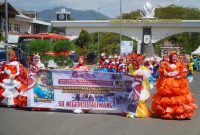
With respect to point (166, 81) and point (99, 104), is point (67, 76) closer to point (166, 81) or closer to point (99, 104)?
point (99, 104)

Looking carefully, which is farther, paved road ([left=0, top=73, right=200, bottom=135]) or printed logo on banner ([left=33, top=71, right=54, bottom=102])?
printed logo on banner ([left=33, top=71, right=54, bottom=102])

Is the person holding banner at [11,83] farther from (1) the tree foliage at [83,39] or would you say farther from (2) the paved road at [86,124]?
(1) the tree foliage at [83,39]

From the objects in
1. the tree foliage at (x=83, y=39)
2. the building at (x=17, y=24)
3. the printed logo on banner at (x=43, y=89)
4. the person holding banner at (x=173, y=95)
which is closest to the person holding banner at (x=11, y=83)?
the printed logo on banner at (x=43, y=89)

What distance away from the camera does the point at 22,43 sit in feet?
Answer: 129

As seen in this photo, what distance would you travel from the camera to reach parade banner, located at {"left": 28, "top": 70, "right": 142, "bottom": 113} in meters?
12.3

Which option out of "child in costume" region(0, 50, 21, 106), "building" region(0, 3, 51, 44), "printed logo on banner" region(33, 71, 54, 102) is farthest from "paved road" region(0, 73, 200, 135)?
"building" region(0, 3, 51, 44)

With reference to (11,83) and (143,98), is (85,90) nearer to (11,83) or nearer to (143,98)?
(143,98)

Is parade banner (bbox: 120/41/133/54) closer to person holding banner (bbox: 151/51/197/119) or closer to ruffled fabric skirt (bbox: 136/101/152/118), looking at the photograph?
ruffled fabric skirt (bbox: 136/101/152/118)

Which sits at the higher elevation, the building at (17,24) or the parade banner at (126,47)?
the building at (17,24)

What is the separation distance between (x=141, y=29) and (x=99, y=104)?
52188 mm

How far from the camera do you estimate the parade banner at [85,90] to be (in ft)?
40.5

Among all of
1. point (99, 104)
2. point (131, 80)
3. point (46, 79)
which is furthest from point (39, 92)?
point (131, 80)

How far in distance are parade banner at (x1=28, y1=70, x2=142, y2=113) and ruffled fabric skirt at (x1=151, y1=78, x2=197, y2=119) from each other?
0.73 m

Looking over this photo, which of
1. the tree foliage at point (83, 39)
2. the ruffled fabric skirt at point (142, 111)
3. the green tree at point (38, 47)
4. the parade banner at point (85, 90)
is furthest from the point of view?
the tree foliage at point (83, 39)
